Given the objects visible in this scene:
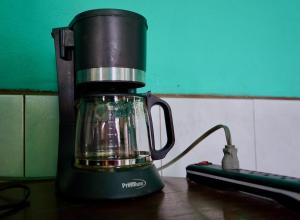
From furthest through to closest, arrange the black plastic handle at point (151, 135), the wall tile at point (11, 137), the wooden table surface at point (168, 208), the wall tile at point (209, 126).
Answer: the wall tile at point (209, 126) < the wall tile at point (11, 137) < the black plastic handle at point (151, 135) < the wooden table surface at point (168, 208)

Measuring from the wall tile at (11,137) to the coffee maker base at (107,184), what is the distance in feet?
0.86

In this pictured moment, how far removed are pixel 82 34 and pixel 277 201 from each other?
415 millimetres

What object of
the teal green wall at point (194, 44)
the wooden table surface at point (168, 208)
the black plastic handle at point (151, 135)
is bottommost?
the wooden table surface at point (168, 208)

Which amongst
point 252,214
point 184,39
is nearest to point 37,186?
point 252,214

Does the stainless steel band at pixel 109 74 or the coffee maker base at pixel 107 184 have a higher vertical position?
the stainless steel band at pixel 109 74

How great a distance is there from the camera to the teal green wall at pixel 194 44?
73 centimetres

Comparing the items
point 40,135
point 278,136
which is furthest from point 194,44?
point 40,135

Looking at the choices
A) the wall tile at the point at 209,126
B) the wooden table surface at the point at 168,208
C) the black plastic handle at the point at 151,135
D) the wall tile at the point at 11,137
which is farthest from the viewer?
the wall tile at the point at 209,126

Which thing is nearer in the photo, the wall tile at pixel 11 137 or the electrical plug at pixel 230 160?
the electrical plug at pixel 230 160

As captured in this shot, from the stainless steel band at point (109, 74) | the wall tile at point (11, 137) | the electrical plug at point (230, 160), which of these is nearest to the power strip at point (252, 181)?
the electrical plug at point (230, 160)

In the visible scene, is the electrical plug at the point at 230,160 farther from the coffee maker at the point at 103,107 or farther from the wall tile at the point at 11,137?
the wall tile at the point at 11,137

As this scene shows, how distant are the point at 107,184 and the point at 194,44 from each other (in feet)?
1.83

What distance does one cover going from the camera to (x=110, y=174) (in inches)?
18.2

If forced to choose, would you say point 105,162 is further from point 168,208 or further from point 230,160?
point 230,160
